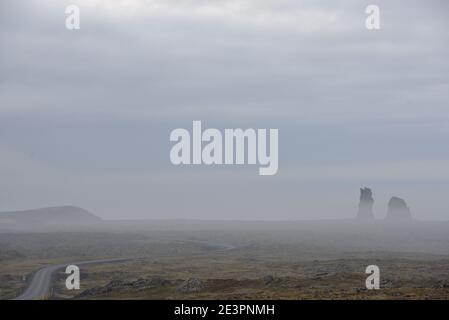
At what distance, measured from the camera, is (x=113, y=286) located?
7838cm

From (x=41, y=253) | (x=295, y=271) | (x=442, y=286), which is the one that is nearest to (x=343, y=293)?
(x=442, y=286)

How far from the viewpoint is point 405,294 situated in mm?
61156
